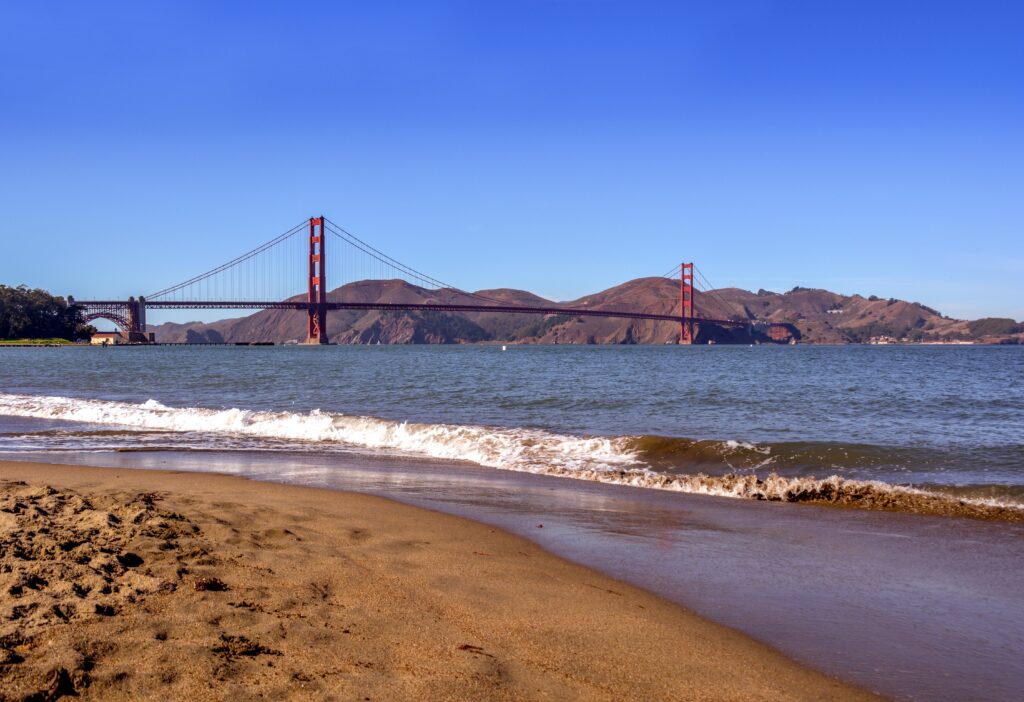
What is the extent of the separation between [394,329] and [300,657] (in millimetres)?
149818

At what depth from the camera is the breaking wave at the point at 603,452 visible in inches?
292

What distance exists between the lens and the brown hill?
121 metres

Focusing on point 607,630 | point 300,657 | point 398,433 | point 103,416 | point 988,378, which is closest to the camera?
point 300,657

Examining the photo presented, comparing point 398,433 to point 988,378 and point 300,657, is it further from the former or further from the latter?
point 988,378

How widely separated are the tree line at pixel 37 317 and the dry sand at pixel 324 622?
10134 cm

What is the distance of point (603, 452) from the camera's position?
10.4 metres

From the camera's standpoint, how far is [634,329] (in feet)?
401

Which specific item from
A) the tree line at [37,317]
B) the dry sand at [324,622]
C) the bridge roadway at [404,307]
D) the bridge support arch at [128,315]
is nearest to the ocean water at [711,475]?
the dry sand at [324,622]

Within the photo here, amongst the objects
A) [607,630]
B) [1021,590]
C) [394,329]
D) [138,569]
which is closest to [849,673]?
[607,630]

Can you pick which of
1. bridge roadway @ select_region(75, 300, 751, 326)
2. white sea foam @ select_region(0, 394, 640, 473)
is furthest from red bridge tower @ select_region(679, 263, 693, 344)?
white sea foam @ select_region(0, 394, 640, 473)

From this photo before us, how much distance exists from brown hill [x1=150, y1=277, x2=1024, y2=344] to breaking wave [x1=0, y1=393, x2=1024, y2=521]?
92815mm

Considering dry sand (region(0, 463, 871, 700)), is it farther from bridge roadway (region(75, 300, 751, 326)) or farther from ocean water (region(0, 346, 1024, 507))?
bridge roadway (region(75, 300, 751, 326))

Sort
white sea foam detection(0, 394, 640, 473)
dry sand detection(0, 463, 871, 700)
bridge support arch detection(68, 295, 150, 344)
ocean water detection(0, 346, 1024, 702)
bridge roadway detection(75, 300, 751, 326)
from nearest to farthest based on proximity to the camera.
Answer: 1. dry sand detection(0, 463, 871, 700)
2. ocean water detection(0, 346, 1024, 702)
3. white sea foam detection(0, 394, 640, 473)
4. bridge roadway detection(75, 300, 751, 326)
5. bridge support arch detection(68, 295, 150, 344)

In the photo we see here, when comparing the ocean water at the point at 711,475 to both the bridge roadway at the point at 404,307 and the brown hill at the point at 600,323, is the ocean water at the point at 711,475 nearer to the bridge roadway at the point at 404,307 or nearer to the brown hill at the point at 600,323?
the bridge roadway at the point at 404,307
